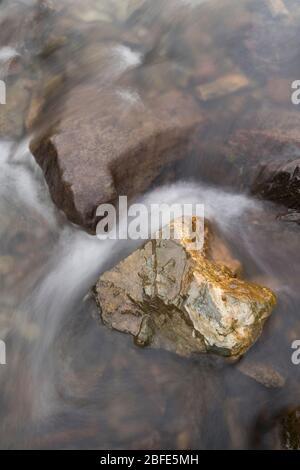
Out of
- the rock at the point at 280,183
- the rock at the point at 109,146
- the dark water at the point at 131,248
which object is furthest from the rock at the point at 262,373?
the rock at the point at 109,146

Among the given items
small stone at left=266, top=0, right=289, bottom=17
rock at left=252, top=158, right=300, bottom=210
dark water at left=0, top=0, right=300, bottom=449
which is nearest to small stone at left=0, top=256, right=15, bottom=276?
dark water at left=0, top=0, right=300, bottom=449

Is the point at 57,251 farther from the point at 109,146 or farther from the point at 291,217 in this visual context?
the point at 291,217

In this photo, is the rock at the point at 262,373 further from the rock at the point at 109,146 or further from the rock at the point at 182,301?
the rock at the point at 109,146

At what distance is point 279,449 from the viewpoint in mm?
3346

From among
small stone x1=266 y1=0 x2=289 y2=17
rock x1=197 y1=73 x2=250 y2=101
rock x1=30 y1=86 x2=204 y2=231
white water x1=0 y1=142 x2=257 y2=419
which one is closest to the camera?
white water x1=0 y1=142 x2=257 y2=419

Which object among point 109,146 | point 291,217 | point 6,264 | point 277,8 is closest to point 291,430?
point 291,217

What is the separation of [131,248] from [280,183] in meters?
1.68

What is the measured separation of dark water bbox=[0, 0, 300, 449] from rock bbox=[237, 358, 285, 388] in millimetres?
42

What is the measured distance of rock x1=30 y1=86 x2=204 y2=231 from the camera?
4.47m

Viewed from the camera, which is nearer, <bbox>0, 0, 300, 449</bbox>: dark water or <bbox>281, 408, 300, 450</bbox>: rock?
<bbox>281, 408, 300, 450</bbox>: rock

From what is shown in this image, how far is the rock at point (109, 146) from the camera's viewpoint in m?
4.47

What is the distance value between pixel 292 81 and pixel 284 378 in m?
3.67

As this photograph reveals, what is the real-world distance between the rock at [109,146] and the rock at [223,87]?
27 cm

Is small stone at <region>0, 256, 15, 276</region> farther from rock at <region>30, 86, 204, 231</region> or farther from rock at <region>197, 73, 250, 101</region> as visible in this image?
rock at <region>197, 73, 250, 101</region>
